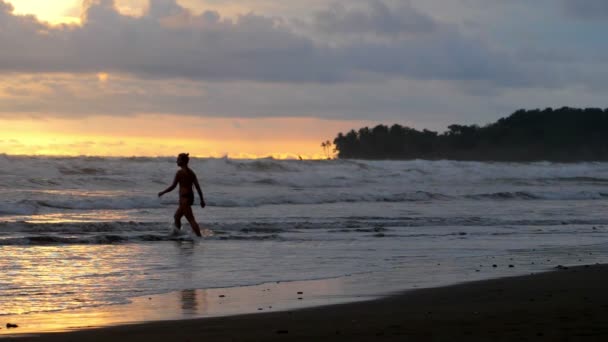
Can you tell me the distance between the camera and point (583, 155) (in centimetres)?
11212

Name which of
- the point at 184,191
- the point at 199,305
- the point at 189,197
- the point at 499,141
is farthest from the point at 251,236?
the point at 499,141

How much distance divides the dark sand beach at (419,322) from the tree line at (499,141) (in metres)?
98.7

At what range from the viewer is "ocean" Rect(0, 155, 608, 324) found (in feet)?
37.1

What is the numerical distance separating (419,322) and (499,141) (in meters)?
109

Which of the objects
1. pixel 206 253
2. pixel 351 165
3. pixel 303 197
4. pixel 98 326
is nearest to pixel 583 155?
pixel 351 165

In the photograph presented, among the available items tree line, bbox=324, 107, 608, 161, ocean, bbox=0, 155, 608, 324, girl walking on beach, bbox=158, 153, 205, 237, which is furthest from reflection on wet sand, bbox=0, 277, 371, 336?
tree line, bbox=324, 107, 608, 161

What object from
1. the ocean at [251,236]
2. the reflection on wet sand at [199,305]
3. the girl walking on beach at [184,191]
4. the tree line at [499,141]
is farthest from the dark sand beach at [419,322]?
the tree line at [499,141]

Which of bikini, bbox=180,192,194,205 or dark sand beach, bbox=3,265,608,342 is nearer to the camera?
dark sand beach, bbox=3,265,608,342

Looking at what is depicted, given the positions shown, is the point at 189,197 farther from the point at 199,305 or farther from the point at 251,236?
the point at 199,305

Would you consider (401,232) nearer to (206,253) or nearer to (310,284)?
(206,253)

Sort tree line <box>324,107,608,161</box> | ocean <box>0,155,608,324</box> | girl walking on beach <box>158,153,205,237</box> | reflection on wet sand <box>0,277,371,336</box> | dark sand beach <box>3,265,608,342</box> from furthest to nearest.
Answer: tree line <box>324,107,608,161</box>
girl walking on beach <box>158,153,205,237</box>
ocean <box>0,155,608,324</box>
reflection on wet sand <box>0,277,371,336</box>
dark sand beach <box>3,265,608,342</box>

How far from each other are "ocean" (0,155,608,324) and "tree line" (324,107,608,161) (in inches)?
2799

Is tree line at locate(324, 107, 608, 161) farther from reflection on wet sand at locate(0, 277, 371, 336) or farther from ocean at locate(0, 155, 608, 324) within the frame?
reflection on wet sand at locate(0, 277, 371, 336)

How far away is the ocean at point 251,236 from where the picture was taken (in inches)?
445
